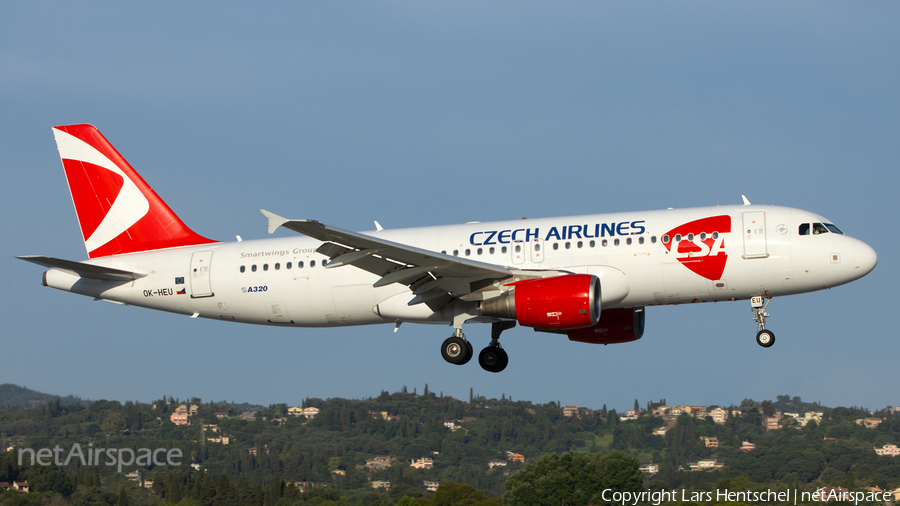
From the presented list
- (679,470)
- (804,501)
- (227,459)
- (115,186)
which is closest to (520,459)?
(679,470)

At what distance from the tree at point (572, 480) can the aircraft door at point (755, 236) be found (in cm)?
6278

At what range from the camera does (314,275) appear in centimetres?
3212

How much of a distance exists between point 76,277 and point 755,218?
77.4 feet

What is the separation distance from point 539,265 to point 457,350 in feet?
13.8

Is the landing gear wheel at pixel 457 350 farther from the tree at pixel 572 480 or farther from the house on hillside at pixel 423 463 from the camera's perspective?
the house on hillside at pixel 423 463

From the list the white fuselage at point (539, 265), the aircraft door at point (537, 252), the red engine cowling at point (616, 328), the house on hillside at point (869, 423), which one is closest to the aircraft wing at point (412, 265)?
the aircraft door at point (537, 252)

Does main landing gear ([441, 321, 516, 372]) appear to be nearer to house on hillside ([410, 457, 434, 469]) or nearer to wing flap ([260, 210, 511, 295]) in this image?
wing flap ([260, 210, 511, 295])

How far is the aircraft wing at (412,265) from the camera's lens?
85.8 feet

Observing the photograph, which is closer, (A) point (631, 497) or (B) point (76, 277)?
(B) point (76, 277)

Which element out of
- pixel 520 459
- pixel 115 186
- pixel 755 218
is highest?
pixel 115 186

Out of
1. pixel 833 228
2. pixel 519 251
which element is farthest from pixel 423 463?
pixel 833 228

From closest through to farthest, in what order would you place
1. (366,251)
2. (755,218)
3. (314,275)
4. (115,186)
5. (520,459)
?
1. (366,251)
2. (755,218)
3. (314,275)
4. (115,186)
5. (520,459)

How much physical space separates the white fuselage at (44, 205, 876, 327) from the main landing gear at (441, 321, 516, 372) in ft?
2.78

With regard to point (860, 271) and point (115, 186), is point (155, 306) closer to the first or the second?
point (115, 186)
